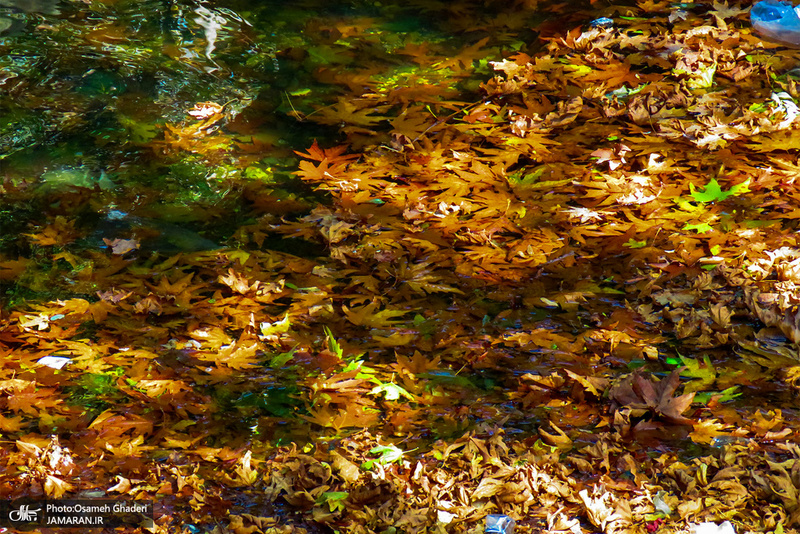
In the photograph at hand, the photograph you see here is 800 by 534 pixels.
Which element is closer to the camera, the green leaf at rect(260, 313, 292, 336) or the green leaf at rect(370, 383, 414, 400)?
the green leaf at rect(370, 383, 414, 400)

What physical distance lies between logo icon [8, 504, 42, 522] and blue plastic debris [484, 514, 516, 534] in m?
1.30

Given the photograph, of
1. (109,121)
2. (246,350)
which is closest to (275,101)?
(109,121)

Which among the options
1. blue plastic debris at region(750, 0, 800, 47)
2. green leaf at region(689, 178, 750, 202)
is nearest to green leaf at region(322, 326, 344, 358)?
green leaf at region(689, 178, 750, 202)

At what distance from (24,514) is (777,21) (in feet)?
16.6

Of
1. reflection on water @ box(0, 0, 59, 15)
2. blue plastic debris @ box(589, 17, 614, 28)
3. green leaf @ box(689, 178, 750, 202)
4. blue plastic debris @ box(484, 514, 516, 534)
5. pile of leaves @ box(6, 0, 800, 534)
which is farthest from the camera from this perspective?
reflection on water @ box(0, 0, 59, 15)

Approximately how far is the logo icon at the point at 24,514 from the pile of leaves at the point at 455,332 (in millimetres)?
76

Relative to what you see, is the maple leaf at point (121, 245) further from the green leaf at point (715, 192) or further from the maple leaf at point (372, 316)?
the green leaf at point (715, 192)

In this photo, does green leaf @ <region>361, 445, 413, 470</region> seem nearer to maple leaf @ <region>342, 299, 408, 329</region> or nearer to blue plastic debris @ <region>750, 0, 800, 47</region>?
maple leaf @ <region>342, 299, 408, 329</region>

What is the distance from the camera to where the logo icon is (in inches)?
81.1

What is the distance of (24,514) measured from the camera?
6.81ft

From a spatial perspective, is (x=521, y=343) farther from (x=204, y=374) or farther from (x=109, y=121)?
(x=109, y=121)

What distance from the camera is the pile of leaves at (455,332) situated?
2.16m

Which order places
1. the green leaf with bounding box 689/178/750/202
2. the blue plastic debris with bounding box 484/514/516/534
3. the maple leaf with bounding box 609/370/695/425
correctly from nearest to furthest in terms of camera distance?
the blue plastic debris with bounding box 484/514/516/534
the maple leaf with bounding box 609/370/695/425
the green leaf with bounding box 689/178/750/202

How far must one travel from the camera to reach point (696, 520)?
1985mm
